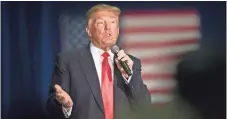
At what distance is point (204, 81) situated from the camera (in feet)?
5.91

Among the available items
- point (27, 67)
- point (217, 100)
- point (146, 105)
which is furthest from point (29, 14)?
point (217, 100)

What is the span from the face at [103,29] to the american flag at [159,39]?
60 millimetres

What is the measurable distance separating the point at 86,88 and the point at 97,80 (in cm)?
5

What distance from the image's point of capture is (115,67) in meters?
1.72

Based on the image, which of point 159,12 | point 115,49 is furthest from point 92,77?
point 159,12

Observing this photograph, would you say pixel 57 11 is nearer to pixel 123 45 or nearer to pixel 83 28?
pixel 83 28

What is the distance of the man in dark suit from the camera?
1707mm

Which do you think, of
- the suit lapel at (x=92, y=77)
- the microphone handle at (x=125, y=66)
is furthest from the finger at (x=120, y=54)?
the suit lapel at (x=92, y=77)

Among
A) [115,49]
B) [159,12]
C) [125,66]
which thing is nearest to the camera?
[125,66]

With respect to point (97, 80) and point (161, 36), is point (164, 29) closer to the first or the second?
point (161, 36)

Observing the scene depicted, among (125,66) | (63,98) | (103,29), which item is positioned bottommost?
(63,98)

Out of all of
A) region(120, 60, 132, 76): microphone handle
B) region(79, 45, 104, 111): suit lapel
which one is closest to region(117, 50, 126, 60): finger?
region(120, 60, 132, 76): microphone handle

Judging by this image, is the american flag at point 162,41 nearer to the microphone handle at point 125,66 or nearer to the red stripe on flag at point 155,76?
the red stripe on flag at point 155,76

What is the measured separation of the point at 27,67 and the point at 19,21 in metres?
0.16
